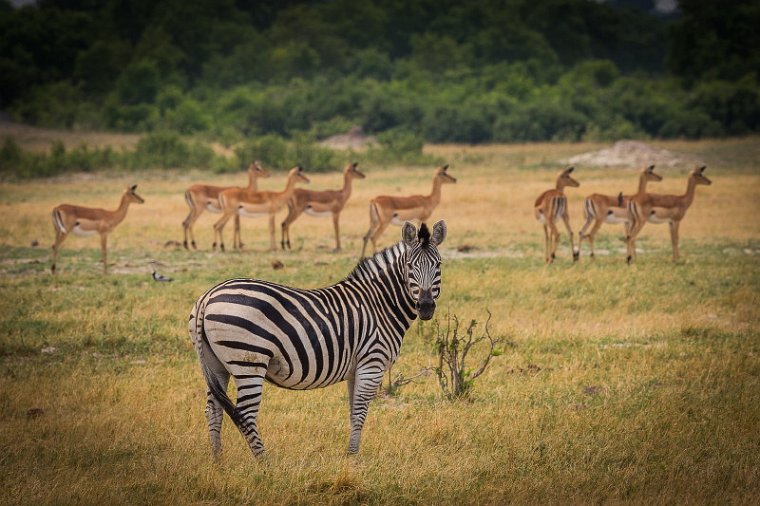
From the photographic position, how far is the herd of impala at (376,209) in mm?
18734

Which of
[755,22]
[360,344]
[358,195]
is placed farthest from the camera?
[755,22]

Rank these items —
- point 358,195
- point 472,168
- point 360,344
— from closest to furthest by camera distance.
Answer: point 360,344, point 358,195, point 472,168

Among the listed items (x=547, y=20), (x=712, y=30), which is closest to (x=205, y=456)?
(x=712, y=30)

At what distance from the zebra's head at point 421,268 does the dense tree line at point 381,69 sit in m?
38.3

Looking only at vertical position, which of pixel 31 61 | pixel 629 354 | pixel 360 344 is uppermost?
pixel 31 61

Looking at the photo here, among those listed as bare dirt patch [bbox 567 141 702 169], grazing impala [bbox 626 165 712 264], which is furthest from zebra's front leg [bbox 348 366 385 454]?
bare dirt patch [bbox 567 141 702 169]

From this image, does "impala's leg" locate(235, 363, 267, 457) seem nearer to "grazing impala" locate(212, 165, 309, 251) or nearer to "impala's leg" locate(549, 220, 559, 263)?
A: "impala's leg" locate(549, 220, 559, 263)

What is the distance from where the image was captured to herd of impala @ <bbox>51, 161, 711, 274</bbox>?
61.5 feet

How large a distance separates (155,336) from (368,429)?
171 inches

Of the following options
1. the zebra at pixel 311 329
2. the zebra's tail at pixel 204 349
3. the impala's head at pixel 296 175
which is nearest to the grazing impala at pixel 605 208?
the impala's head at pixel 296 175

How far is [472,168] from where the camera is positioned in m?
41.5

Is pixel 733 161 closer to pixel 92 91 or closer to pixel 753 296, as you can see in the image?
pixel 753 296

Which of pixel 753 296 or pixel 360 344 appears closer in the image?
pixel 360 344

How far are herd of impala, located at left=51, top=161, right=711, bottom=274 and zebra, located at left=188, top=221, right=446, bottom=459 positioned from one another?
10.9 metres
